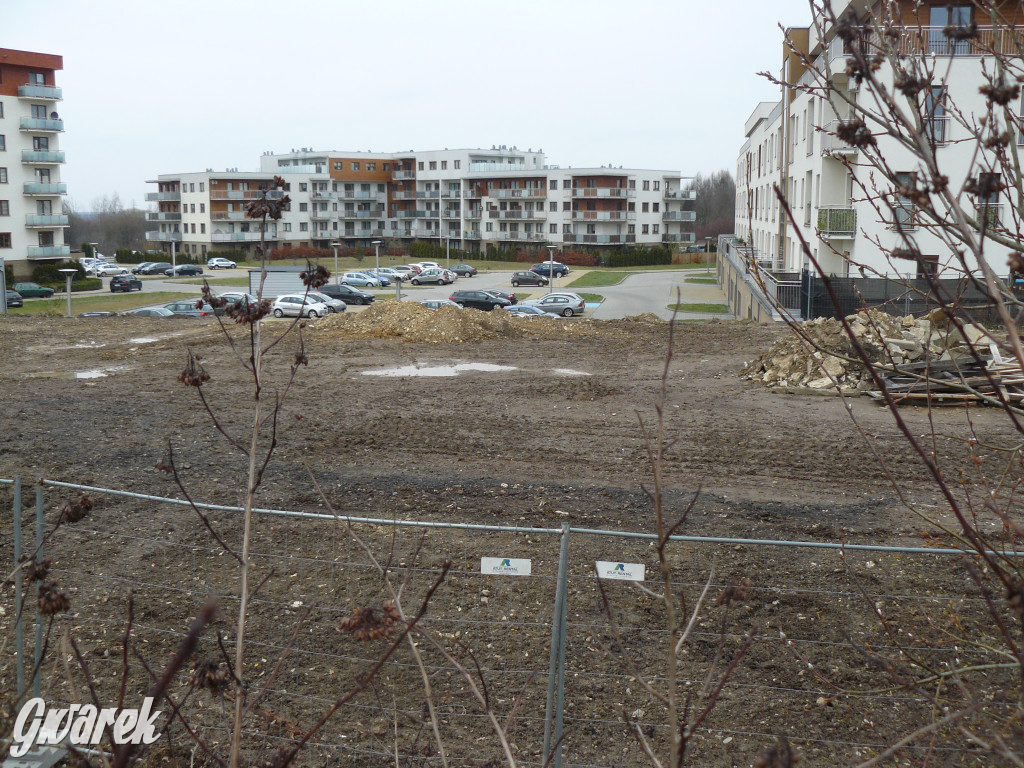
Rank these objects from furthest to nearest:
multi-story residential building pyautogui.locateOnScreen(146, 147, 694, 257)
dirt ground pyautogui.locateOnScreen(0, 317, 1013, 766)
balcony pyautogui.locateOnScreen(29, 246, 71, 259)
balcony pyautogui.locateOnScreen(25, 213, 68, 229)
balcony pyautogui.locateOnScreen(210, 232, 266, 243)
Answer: balcony pyautogui.locateOnScreen(210, 232, 266, 243) → multi-story residential building pyautogui.locateOnScreen(146, 147, 694, 257) → balcony pyautogui.locateOnScreen(29, 246, 71, 259) → balcony pyautogui.locateOnScreen(25, 213, 68, 229) → dirt ground pyautogui.locateOnScreen(0, 317, 1013, 766)

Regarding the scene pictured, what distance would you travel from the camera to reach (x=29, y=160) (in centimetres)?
7019

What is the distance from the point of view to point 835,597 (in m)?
8.01

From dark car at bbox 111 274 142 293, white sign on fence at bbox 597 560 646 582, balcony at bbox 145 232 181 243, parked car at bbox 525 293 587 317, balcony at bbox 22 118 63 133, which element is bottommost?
white sign on fence at bbox 597 560 646 582

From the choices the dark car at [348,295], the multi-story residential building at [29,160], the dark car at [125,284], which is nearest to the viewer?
the dark car at [348,295]

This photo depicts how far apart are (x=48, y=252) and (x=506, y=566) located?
75917mm

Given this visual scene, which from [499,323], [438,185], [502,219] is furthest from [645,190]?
[499,323]

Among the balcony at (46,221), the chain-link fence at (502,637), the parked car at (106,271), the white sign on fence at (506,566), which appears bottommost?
the chain-link fence at (502,637)

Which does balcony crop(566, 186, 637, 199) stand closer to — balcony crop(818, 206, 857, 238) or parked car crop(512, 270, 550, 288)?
parked car crop(512, 270, 550, 288)

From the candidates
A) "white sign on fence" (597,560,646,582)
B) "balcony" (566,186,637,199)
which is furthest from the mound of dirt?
"balcony" (566,186,637,199)

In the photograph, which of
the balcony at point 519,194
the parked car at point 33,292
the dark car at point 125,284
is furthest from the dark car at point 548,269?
the parked car at point 33,292

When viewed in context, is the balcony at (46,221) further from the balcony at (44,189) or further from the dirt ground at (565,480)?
the dirt ground at (565,480)

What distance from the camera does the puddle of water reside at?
22.1 meters

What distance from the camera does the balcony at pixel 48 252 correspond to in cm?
6994

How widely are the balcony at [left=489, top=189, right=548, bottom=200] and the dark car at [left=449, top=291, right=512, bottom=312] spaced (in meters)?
51.6
